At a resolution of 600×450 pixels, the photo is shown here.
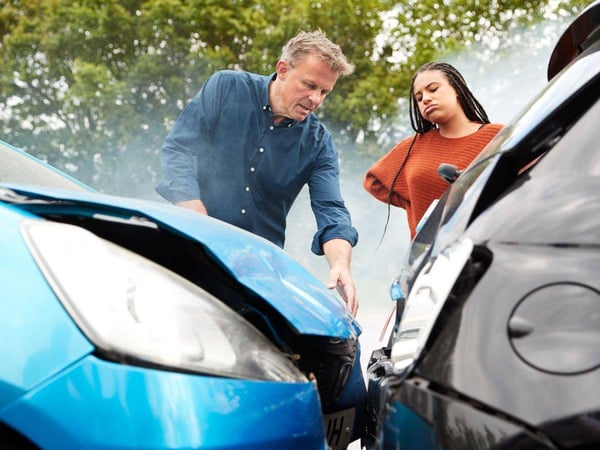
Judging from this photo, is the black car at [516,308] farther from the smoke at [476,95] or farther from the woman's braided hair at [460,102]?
the smoke at [476,95]

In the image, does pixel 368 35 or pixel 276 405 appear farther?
pixel 368 35

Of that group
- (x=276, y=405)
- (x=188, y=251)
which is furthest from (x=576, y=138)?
(x=188, y=251)

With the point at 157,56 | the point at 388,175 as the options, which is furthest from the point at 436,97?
the point at 157,56

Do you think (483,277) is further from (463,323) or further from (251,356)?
(251,356)

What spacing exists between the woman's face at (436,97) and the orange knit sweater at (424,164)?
Answer: 124 mm

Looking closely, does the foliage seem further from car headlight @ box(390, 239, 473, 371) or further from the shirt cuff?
car headlight @ box(390, 239, 473, 371)

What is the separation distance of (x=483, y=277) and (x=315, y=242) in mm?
2387

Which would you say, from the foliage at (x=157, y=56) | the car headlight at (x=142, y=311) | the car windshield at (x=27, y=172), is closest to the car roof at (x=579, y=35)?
the car headlight at (x=142, y=311)

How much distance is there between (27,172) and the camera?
7.40 feet

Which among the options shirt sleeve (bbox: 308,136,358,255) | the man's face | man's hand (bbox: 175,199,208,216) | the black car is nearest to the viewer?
the black car

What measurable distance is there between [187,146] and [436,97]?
1302 millimetres

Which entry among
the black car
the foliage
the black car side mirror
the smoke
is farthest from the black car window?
the foliage

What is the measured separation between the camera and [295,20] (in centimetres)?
1998

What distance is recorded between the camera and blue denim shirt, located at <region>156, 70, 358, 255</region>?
149 inches
